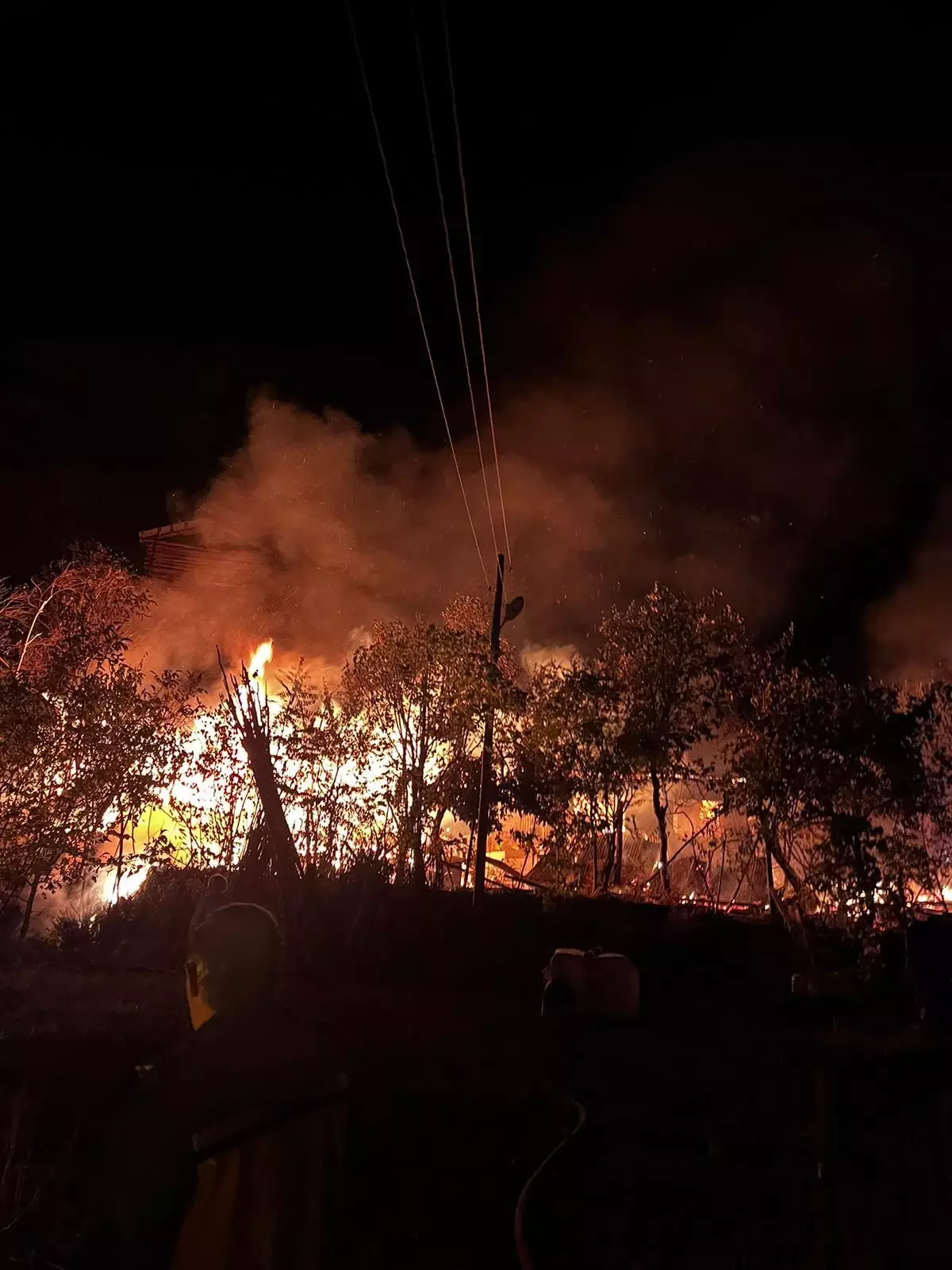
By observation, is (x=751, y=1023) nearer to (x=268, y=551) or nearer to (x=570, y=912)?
(x=570, y=912)

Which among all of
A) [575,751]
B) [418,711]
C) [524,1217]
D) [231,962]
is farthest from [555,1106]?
[575,751]

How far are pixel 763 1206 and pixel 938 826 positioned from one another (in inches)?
515

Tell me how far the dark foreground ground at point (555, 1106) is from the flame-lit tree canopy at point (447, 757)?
1.76m

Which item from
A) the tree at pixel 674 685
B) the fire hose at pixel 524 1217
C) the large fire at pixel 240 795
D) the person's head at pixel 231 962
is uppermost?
the tree at pixel 674 685

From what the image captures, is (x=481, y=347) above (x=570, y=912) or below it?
above

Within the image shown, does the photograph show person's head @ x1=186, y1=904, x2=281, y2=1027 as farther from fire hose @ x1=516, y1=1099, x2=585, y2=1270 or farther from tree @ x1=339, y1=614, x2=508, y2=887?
tree @ x1=339, y1=614, x2=508, y2=887

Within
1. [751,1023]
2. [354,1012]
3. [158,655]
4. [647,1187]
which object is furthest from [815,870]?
[158,655]

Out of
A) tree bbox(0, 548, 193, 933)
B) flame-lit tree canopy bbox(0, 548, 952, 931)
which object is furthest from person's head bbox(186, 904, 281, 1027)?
tree bbox(0, 548, 193, 933)

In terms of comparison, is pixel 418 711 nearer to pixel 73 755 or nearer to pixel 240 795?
pixel 240 795

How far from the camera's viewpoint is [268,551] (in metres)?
33.1

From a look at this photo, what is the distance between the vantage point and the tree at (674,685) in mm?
15703

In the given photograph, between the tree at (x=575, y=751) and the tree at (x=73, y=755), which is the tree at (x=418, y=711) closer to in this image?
the tree at (x=575, y=751)

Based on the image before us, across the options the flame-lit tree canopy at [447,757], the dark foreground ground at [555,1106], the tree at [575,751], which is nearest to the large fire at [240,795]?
the flame-lit tree canopy at [447,757]

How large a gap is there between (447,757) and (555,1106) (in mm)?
8672
